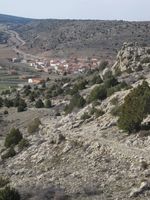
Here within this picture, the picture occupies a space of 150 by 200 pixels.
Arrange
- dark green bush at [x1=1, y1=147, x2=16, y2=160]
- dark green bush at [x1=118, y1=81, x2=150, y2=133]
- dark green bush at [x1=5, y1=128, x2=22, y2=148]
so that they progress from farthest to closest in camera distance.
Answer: dark green bush at [x1=5, y1=128, x2=22, y2=148] < dark green bush at [x1=1, y1=147, x2=16, y2=160] < dark green bush at [x1=118, y1=81, x2=150, y2=133]

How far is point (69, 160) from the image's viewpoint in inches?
1013

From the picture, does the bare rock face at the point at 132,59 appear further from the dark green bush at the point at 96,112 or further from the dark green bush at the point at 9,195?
the dark green bush at the point at 9,195

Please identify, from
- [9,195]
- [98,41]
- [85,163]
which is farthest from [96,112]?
[98,41]

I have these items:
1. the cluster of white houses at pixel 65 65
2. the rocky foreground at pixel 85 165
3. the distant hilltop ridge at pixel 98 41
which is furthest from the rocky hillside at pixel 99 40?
the rocky foreground at pixel 85 165

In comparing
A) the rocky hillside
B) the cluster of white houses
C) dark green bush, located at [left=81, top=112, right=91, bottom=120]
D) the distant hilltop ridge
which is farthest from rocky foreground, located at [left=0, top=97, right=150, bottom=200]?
the rocky hillside

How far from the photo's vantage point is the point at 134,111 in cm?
2884

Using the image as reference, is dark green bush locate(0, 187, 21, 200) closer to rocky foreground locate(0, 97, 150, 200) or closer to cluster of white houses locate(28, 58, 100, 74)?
rocky foreground locate(0, 97, 150, 200)

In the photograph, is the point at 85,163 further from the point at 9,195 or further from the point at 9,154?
the point at 9,154

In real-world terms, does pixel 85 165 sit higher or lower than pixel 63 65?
higher

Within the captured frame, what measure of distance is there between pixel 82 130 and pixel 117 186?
12.7 meters

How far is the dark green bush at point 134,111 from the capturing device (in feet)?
92.8

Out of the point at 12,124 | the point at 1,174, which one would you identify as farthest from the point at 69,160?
the point at 12,124

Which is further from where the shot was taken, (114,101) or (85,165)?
(114,101)

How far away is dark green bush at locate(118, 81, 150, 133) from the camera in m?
28.3
